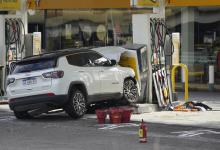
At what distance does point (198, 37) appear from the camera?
26.2 meters

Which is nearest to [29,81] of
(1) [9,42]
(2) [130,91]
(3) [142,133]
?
(2) [130,91]

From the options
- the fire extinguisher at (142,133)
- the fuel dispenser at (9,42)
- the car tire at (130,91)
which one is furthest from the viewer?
the fuel dispenser at (9,42)

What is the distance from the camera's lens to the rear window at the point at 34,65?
16.5 m

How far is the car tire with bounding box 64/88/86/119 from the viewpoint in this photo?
54.0 feet

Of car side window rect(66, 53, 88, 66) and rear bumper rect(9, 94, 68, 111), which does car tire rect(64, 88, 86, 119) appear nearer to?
rear bumper rect(9, 94, 68, 111)

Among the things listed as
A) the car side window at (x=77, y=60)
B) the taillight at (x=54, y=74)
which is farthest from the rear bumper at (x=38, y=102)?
the car side window at (x=77, y=60)

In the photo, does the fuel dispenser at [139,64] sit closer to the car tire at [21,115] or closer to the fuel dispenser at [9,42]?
the car tire at [21,115]

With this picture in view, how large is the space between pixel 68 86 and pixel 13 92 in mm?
1505

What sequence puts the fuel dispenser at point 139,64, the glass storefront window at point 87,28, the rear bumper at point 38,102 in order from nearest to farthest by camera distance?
1. the rear bumper at point 38,102
2. the fuel dispenser at point 139,64
3. the glass storefront window at point 87,28

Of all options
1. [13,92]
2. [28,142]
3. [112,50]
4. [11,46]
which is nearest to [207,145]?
[28,142]

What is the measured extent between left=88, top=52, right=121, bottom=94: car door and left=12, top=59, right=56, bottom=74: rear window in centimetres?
156

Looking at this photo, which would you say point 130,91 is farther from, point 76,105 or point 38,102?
point 38,102

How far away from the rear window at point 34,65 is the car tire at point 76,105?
2.91 ft

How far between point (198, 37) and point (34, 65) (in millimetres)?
10996
